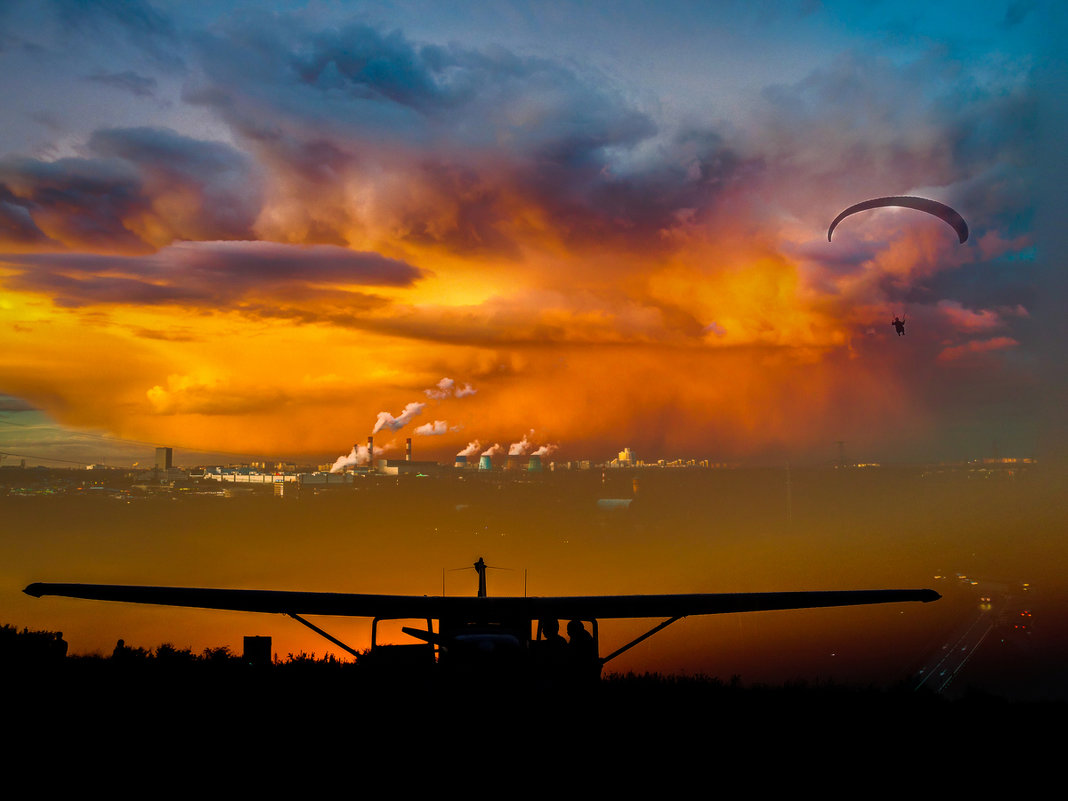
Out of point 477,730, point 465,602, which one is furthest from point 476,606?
point 477,730

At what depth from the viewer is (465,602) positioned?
14.7m

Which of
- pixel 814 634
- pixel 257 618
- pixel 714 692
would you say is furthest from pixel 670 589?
pixel 714 692

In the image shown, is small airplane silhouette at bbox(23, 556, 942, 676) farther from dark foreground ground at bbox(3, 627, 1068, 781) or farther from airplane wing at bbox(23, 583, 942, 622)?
dark foreground ground at bbox(3, 627, 1068, 781)

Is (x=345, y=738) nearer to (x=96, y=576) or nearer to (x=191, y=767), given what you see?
(x=191, y=767)

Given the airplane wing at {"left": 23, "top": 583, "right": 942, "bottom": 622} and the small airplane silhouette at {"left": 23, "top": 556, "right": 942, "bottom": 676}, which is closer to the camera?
the small airplane silhouette at {"left": 23, "top": 556, "right": 942, "bottom": 676}

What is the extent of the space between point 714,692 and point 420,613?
26.0 ft

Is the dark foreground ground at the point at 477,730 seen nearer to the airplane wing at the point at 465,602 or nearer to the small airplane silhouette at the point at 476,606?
the small airplane silhouette at the point at 476,606

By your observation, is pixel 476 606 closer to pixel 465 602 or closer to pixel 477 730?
pixel 465 602

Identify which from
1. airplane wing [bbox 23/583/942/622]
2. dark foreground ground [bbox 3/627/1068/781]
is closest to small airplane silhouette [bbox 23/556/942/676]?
airplane wing [bbox 23/583/942/622]

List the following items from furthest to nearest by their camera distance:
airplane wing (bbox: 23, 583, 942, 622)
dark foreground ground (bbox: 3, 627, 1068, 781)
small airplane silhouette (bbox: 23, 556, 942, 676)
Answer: airplane wing (bbox: 23, 583, 942, 622) → small airplane silhouette (bbox: 23, 556, 942, 676) → dark foreground ground (bbox: 3, 627, 1068, 781)

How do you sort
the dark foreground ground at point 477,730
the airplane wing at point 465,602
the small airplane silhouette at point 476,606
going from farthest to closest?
the airplane wing at point 465,602 < the small airplane silhouette at point 476,606 < the dark foreground ground at point 477,730

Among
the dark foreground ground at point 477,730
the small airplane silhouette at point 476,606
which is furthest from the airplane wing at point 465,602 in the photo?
the dark foreground ground at point 477,730

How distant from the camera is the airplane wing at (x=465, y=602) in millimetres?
14648

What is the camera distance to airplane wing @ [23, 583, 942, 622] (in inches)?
577
